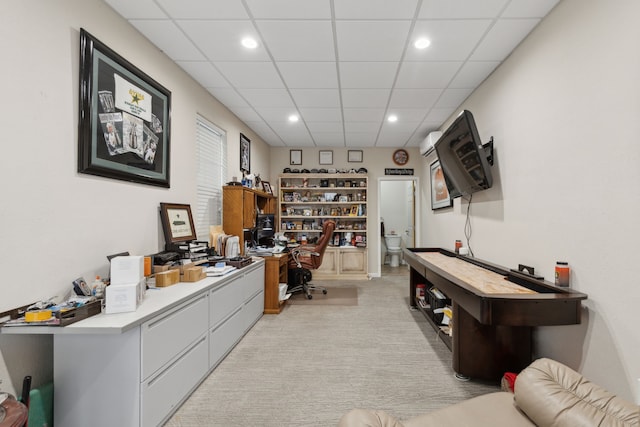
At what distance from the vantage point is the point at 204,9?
2.15 m

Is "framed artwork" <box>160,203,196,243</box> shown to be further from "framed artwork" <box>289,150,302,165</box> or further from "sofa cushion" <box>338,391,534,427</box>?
"framed artwork" <box>289,150,302,165</box>

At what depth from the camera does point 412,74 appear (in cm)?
310

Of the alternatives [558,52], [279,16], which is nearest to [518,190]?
[558,52]

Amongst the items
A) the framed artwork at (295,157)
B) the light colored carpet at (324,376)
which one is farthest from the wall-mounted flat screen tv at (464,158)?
the framed artwork at (295,157)

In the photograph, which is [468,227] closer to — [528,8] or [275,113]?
[528,8]

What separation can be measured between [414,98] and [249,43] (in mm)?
2171

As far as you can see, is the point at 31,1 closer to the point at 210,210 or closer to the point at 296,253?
the point at 210,210

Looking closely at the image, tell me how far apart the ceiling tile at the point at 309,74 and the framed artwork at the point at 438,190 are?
2.37 meters

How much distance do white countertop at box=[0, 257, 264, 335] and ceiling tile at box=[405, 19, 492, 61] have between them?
271cm

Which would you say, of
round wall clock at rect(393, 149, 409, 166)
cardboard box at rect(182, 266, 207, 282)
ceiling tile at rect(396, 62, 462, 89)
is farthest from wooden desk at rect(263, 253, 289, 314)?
round wall clock at rect(393, 149, 409, 166)

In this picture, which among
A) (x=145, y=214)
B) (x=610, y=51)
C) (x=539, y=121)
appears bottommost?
(x=145, y=214)

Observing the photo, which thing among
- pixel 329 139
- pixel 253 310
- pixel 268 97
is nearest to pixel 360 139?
pixel 329 139

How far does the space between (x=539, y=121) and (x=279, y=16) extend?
2201 millimetres

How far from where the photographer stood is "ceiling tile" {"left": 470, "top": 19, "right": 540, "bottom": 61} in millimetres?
2277
